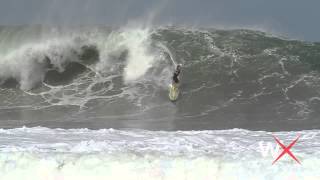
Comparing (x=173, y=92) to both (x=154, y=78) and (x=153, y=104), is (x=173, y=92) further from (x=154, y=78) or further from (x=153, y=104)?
(x=154, y=78)

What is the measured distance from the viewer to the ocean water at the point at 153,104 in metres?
8.40

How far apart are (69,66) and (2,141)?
36.2 feet

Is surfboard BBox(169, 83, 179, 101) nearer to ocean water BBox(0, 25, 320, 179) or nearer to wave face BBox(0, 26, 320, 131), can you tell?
wave face BBox(0, 26, 320, 131)

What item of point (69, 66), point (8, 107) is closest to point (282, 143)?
point (8, 107)

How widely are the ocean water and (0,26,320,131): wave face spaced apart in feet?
0.12

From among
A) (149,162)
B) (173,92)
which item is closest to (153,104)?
(173,92)

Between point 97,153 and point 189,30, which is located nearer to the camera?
point 97,153

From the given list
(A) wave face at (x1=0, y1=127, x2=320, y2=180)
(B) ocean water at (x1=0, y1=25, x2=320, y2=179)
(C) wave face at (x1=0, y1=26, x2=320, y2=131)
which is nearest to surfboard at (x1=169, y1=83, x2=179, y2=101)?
(C) wave face at (x1=0, y1=26, x2=320, y2=131)

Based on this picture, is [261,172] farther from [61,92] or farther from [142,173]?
[61,92]

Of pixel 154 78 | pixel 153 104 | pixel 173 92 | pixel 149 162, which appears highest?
pixel 154 78

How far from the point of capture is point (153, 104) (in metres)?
17.4

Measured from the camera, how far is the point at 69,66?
70.2ft

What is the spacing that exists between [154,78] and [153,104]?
2501 millimetres

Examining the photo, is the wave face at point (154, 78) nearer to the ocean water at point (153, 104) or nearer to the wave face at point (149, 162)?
the ocean water at point (153, 104)
